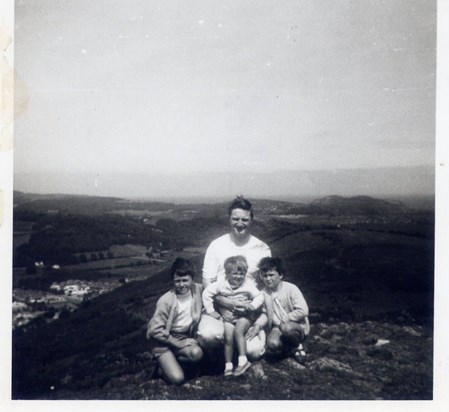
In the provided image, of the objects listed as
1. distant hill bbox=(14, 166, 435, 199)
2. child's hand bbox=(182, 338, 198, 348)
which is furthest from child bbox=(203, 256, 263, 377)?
distant hill bbox=(14, 166, 435, 199)

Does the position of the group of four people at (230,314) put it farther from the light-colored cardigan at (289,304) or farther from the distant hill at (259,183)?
the distant hill at (259,183)

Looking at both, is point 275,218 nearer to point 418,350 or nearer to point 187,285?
point 187,285

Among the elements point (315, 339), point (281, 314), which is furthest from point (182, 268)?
point (315, 339)

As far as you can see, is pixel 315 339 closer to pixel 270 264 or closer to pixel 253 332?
pixel 253 332

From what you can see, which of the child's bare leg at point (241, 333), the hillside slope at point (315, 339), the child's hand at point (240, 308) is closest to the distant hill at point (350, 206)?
the hillside slope at point (315, 339)

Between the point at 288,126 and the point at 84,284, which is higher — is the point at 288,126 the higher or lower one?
the higher one

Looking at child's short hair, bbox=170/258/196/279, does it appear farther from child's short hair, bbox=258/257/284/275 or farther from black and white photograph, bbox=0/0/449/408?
child's short hair, bbox=258/257/284/275

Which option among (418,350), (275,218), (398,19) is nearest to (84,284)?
(275,218)
